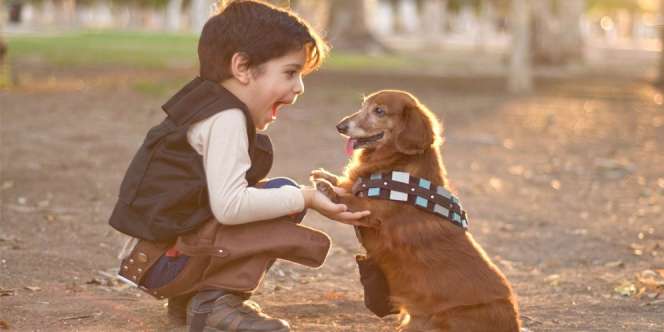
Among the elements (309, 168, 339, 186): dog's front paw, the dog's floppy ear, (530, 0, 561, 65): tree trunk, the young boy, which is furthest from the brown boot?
(530, 0, 561, 65): tree trunk

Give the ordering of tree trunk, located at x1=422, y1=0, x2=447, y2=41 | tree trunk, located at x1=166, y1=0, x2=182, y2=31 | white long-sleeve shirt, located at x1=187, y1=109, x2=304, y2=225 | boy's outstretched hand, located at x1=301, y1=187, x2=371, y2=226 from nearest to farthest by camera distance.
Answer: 1. white long-sleeve shirt, located at x1=187, y1=109, x2=304, y2=225
2. boy's outstretched hand, located at x1=301, y1=187, x2=371, y2=226
3. tree trunk, located at x1=422, y1=0, x2=447, y2=41
4. tree trunk, located at x1=166, y1=0, x2=182, y2=31

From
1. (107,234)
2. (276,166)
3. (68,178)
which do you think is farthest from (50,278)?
(276,166)

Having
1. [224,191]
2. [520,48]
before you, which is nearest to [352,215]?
[224,191]

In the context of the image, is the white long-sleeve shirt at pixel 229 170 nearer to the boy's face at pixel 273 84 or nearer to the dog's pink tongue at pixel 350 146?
the boy's face at pixel 273 84

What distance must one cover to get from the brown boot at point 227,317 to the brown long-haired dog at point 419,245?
0.55 m

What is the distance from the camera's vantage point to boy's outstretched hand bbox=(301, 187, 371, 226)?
15.1 feet

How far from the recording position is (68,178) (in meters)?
9.58

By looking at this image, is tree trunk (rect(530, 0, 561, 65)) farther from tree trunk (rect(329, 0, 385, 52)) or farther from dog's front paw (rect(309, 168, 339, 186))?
dog's front paw (rect(309, 168, 339, 186))

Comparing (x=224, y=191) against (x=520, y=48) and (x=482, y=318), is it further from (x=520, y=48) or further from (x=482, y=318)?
(x=520, y=48)

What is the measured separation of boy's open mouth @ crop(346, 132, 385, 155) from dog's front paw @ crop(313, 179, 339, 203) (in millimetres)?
171

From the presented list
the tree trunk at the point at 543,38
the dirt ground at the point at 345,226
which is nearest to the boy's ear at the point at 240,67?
the dirt ground at the point at 345,226

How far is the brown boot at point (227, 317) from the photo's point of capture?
183 inches

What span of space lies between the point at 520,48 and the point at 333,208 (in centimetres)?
1698

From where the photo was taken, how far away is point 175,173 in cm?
462
